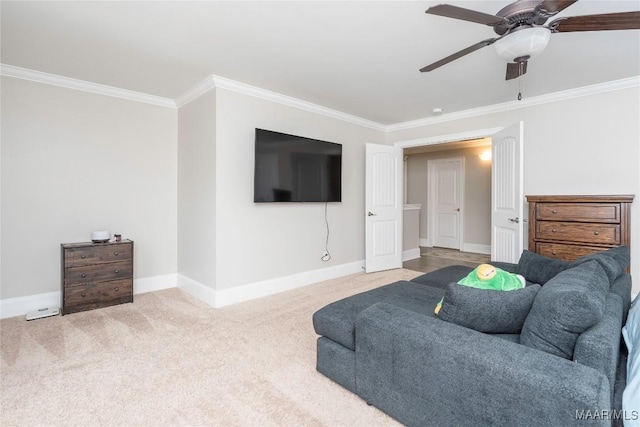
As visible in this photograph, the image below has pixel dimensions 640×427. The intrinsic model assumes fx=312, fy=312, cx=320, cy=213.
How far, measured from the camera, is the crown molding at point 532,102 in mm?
3320

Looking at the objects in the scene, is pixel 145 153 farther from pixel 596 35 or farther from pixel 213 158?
pixel 596 35

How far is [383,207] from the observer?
496 centimetres

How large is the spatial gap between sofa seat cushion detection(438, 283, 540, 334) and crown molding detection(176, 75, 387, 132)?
3.02 m

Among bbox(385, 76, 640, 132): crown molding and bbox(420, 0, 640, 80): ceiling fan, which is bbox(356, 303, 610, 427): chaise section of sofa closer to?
bbox(420, 0, 640, 80): ceiling fan

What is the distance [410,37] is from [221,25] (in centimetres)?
145

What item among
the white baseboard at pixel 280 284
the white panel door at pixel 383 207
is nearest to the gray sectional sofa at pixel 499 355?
the white baseboard at pixel 280 284

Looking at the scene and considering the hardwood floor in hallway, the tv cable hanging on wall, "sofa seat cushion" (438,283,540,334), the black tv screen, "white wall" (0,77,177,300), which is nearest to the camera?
"sofa seat cushion" (438,283,540,334)

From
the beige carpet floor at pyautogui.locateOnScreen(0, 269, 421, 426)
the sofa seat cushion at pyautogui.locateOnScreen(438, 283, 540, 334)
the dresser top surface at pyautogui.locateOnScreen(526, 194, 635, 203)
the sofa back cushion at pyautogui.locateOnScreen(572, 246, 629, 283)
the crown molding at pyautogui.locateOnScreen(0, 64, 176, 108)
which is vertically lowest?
the beige carpet floor at pyautogui.locateOnScreen(0, 269, 421, 426)

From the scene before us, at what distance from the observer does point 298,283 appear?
407 centimetres

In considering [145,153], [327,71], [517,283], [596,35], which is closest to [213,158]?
[145,153]

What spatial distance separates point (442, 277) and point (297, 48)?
94.4 inches

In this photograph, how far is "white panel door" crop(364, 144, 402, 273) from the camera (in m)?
4.80

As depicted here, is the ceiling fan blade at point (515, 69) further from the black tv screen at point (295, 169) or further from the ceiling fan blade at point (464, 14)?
the black tv screen at point (295, 169)

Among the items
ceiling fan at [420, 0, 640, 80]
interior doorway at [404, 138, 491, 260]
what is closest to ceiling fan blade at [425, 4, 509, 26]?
ceiling fan at [420, 0, 640, 80]
